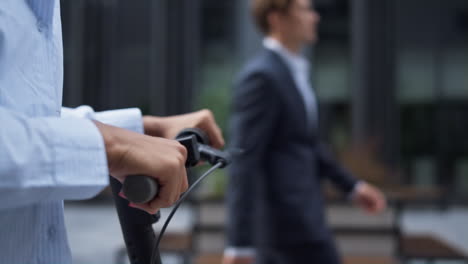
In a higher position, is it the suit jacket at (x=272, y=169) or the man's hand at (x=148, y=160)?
the man's hand at (x=148, y=160)

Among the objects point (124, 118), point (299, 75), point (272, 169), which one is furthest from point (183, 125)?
point (299, 75)

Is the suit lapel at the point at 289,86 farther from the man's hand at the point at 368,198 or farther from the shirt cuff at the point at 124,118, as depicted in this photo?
the shirt cuff at the point at 124,118

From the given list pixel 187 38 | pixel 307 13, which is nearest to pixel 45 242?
pixel 307 13

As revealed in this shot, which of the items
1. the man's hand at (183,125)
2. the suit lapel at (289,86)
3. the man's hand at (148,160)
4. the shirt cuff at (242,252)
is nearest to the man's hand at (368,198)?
the suit lapel at (289,86)

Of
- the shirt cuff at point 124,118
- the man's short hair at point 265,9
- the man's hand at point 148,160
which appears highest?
the man's short hair at point 265,9

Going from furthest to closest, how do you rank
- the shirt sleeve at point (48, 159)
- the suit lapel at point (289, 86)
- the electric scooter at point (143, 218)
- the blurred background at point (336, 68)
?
the blurred background at point (336, 68), the suit lapel at point (289, 86), the electric scooter at point (143, 218), the shirt sleeve at point (48, 159)

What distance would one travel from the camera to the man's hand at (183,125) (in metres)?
1.25

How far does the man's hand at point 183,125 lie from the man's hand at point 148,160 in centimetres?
39

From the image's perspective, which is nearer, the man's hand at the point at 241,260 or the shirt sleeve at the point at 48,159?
the shirt sleeve at the point at 48,159

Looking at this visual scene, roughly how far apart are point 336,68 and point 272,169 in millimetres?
12860

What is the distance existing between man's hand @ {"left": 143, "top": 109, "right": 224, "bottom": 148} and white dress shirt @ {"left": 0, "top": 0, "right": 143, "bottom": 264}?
0.41 ft

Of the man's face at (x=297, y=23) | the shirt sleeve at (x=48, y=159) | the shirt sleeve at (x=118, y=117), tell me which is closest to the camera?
the shirt sleeve at (x=48, y=159)

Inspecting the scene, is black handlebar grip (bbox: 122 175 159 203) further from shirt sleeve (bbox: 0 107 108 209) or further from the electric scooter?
the electric scooter

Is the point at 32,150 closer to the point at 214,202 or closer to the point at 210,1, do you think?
the point at 214,202
